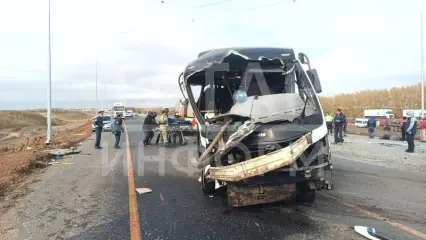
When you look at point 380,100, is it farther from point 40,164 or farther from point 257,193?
point 257,193

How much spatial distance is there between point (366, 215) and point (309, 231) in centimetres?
114

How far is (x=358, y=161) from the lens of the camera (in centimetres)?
1051

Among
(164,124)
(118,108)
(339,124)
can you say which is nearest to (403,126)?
(339,124)

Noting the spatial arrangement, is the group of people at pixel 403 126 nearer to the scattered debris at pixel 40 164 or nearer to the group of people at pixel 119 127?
the group of people at pixel 119 127

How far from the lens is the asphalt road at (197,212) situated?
4336mm

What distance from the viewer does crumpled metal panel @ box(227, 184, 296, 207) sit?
4.78 meters

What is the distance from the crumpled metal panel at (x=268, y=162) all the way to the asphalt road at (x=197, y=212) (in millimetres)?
694

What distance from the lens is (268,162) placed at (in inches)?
171

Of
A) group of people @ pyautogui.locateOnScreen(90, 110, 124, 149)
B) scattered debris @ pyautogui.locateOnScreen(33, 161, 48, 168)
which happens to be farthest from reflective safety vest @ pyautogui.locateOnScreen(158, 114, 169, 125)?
scattered debris @ pyautogui.locateOnScreen(33, 161, 48, 168)

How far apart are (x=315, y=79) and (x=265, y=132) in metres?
1.59

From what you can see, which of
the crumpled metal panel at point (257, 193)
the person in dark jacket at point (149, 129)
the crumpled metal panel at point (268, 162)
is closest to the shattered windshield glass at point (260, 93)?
the crumpled metal panel at point (268, 162)

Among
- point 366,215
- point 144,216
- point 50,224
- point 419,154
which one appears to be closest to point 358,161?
point 419,154

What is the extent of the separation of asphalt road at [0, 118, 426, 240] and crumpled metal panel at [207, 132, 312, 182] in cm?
69

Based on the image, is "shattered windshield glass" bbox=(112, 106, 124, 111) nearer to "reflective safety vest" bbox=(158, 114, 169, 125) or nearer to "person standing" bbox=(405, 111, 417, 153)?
"reflective safety vest" bbox=(158, 114, 169, 125)
